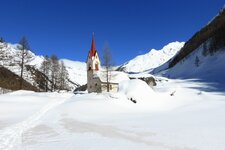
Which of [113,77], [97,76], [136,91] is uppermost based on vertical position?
[97,76]

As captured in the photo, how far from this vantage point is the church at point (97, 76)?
6233cm

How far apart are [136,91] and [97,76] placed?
34.8m

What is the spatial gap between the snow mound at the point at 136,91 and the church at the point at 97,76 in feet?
87.7

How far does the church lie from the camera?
62.3m

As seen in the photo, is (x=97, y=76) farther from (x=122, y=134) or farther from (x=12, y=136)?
(x=12, y=136)

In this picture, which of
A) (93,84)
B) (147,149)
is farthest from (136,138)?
(93,84)

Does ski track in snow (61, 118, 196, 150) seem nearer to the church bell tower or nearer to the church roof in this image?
the church bell tower

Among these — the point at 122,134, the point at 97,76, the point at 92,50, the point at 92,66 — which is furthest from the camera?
the point at 92,50

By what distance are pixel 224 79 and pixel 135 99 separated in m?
33.5

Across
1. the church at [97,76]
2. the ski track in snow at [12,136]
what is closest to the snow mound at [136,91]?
the ski track in snow at [12,136]

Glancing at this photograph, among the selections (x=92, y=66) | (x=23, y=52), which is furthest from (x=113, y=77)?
(x=23, y=52)

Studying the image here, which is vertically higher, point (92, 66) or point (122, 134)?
point (92, 66)

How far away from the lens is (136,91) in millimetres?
30141

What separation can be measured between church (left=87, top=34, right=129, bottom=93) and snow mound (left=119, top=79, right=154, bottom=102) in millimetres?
26728
